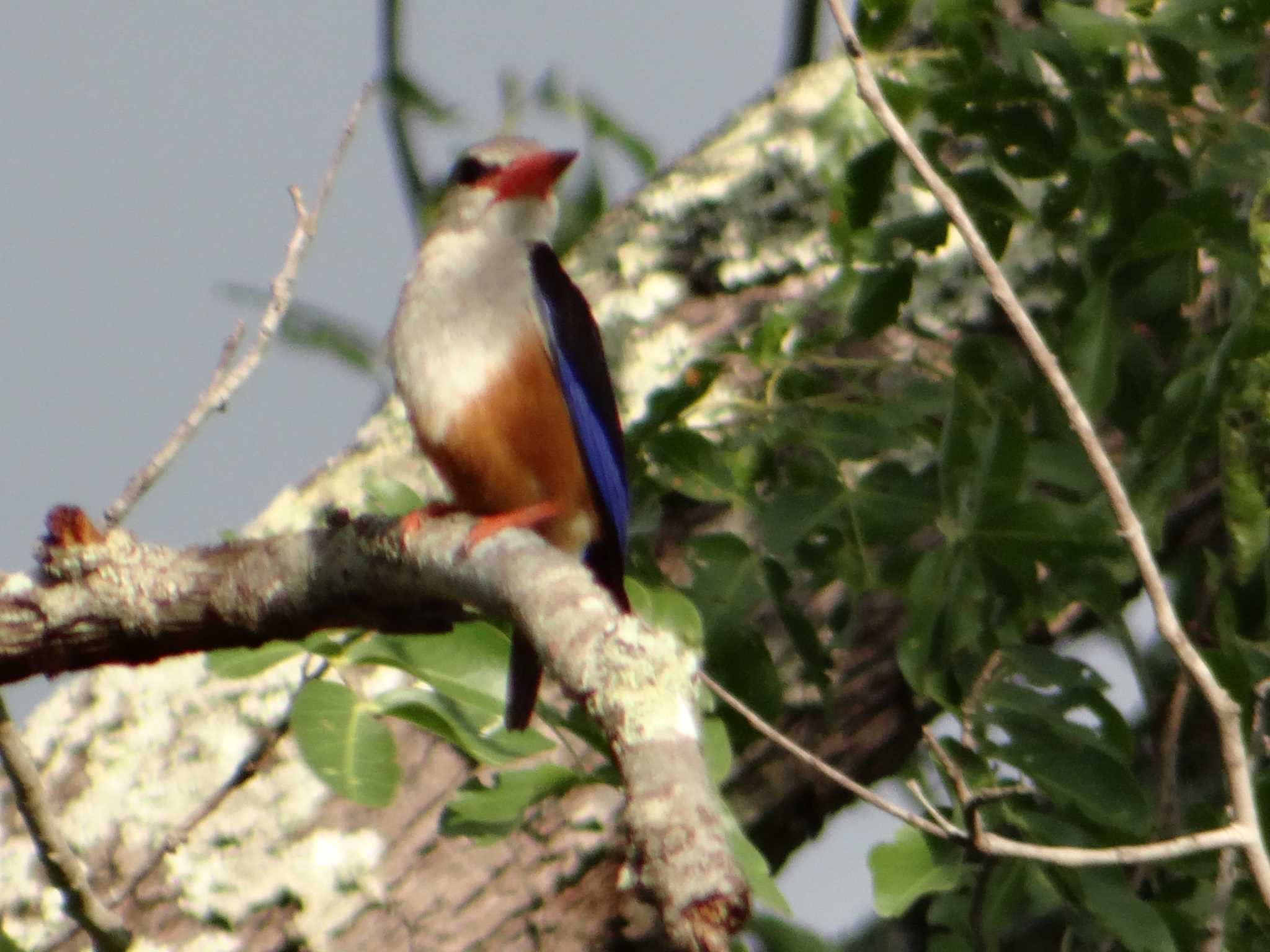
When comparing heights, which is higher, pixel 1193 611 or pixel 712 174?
pixel 712 174

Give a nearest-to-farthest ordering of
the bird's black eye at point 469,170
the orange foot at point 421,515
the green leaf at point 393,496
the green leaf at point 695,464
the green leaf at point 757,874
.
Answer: the green leaf at point 757,874 → the orange foot at point 421,515 → the green leaf at point 695,464 → the green leaf at point 393,496 → the bird's black eye at point 469,170

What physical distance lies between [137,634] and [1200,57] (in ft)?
7.81

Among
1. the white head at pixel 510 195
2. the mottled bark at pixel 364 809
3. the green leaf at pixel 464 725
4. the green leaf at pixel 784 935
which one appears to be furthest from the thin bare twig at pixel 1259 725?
the white head at pixel 510 195

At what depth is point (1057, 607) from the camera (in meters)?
3.17

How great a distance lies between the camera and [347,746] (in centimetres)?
256

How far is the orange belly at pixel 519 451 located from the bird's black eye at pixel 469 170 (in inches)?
34.2

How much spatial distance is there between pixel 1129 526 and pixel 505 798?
3.57ft

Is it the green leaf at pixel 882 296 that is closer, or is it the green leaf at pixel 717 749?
the green leaf at pixel 717 749

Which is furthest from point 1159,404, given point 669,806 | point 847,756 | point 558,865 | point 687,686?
point 669,806

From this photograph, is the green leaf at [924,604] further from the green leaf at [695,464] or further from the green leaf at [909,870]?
the green leaf at [695,464]

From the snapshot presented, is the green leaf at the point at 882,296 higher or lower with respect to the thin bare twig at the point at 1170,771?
higher

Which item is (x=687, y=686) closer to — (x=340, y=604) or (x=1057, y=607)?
(x=340, y=604)

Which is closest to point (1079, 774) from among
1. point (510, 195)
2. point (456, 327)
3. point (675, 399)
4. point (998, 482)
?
point (998, 482)

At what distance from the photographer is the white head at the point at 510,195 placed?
4027mm
